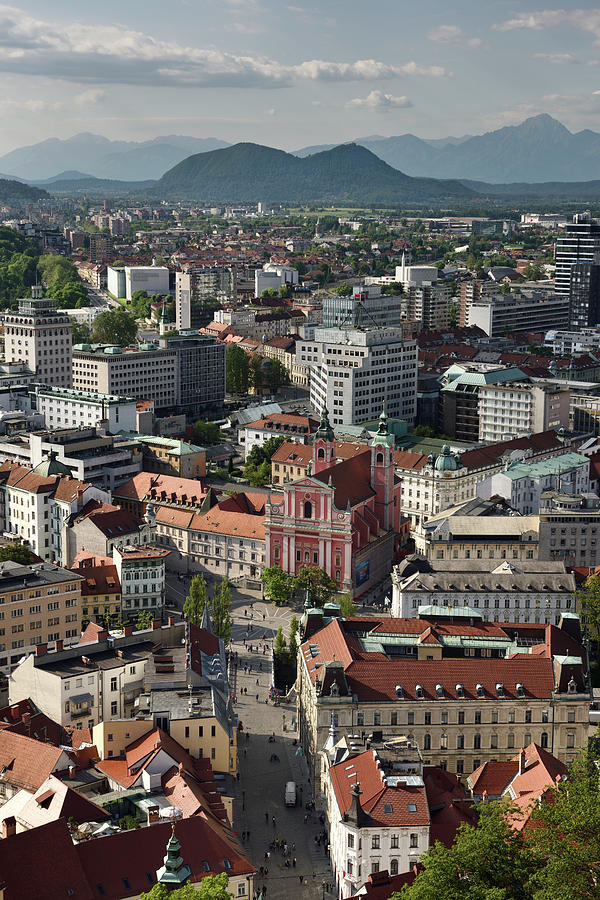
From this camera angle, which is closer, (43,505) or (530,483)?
(43,505)

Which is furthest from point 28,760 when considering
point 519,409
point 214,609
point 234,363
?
point 234,363

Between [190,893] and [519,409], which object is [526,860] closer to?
[190,893]

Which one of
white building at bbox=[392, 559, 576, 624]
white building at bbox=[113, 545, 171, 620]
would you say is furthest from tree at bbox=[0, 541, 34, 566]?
white building at bbox=[392, 559, 576, 624]

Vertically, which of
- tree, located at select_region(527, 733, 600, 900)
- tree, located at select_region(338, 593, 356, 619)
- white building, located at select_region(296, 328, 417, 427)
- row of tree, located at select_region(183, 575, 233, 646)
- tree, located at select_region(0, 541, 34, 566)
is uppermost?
white building, located at select_region(296, 328, 417, 427)

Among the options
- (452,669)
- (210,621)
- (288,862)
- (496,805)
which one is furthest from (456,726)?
(210,621)

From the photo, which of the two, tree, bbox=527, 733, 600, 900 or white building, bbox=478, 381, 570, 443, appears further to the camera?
white building, bbox=478, 381, 570, 443

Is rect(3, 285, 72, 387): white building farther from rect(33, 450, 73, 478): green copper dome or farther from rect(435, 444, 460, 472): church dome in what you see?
rect(435, 444, 460, 472): church dome

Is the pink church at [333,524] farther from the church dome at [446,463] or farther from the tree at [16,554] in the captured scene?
the tree at [16,554]
